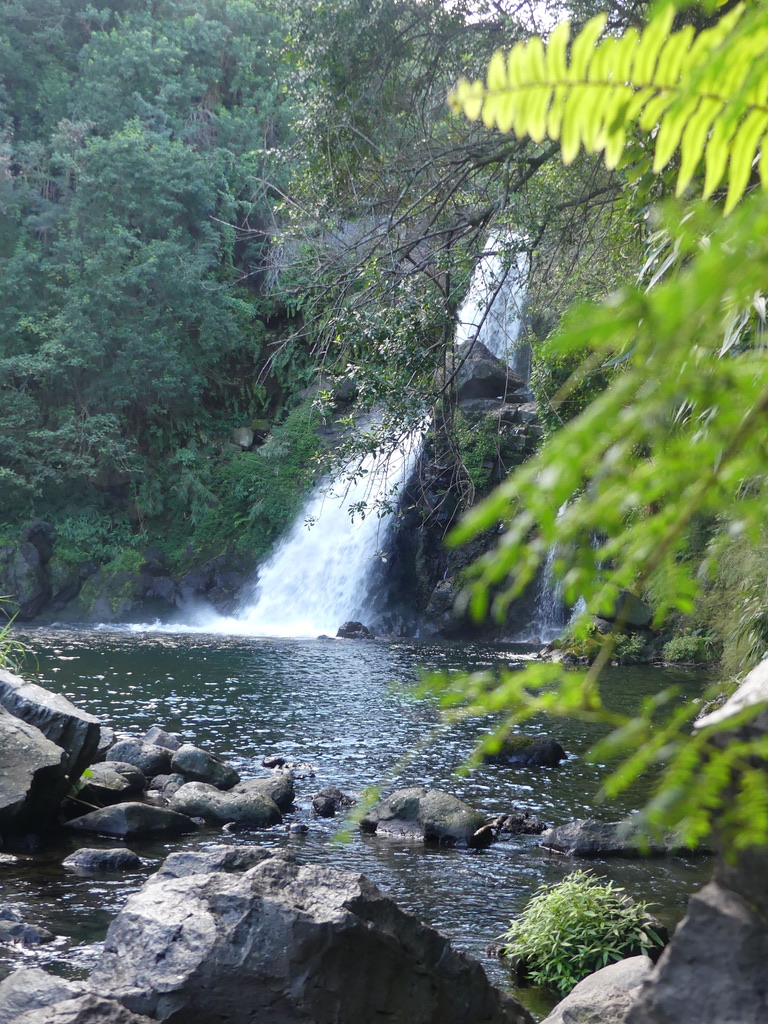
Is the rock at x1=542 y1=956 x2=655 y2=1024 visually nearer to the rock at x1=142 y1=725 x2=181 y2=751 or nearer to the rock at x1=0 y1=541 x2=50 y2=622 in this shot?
the rock at x1=142 y1=725 x2=181 y2=751

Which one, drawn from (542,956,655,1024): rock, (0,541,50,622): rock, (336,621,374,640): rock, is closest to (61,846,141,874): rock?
(542,956,655,1024): rock

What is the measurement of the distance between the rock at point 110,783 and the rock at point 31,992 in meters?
4.98

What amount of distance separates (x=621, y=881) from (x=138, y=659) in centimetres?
1329

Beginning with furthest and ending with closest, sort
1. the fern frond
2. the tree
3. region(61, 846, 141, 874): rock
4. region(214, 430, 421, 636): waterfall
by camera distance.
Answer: region(214, 430, 421, 636): waterfall → region(61, 846, 141, 874): rock → the fern frond → the tree

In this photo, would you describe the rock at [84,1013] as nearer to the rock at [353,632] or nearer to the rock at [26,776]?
the rock at [26,776]

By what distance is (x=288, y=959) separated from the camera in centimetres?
418

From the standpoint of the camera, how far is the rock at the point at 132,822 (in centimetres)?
844

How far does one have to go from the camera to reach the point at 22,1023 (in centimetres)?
372

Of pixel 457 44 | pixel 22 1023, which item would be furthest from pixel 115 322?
pixel 22 1023

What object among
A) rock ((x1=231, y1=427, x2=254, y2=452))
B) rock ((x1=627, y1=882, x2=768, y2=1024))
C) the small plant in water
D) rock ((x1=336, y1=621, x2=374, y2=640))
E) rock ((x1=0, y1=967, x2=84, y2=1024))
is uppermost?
rock ((x1=231, y1=427, x2=254, y2=452))

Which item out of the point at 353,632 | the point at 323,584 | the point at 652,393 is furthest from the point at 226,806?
the point at 323,584

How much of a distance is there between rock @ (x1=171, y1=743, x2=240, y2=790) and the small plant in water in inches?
190

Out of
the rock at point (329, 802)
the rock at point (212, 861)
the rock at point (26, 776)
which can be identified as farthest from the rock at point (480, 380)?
the rock at point (212, 861)

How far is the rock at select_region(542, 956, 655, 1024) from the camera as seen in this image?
4.42 metres
